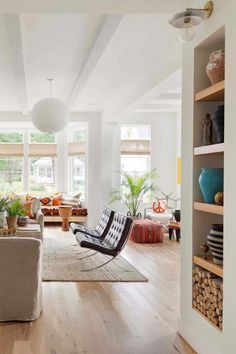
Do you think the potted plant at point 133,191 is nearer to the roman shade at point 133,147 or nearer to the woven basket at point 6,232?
the roman shade at point 133,147

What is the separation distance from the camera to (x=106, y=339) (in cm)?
346

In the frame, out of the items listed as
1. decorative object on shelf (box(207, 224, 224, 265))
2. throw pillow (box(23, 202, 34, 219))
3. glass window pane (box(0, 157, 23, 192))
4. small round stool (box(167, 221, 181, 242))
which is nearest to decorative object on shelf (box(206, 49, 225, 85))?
decorative object on shelf (box(207, 224, 224, 265))

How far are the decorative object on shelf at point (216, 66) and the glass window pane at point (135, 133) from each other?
27.3 feet

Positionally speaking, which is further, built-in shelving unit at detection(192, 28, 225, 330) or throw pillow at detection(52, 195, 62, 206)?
throw pillow at detection(52, 195, 62, 206)

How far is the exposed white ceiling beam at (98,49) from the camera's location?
14.1 feet

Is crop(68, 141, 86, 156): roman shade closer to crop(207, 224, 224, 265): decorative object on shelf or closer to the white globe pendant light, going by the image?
the white globe pendant light

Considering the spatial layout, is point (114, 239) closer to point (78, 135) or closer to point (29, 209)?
point (29, 209)

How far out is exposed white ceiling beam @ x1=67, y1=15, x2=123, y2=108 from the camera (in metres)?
4.30

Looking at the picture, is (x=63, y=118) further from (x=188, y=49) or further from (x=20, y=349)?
(x=20, y=349)

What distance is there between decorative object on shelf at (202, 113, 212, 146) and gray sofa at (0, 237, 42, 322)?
5.70 feet

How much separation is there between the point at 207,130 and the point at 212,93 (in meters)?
0.31

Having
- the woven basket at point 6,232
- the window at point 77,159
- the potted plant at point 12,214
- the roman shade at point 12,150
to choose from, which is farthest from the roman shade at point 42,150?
the woven basket at point 6,232

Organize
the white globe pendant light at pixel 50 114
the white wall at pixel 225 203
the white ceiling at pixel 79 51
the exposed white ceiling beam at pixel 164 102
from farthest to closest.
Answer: the exposed white ceiling beam at pixel 164 102, the white globe pendant light at pixel 50 114, the white ceiling at pixel 79 51, the white wall at pixel 225 203

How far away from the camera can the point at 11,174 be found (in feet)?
39.7
